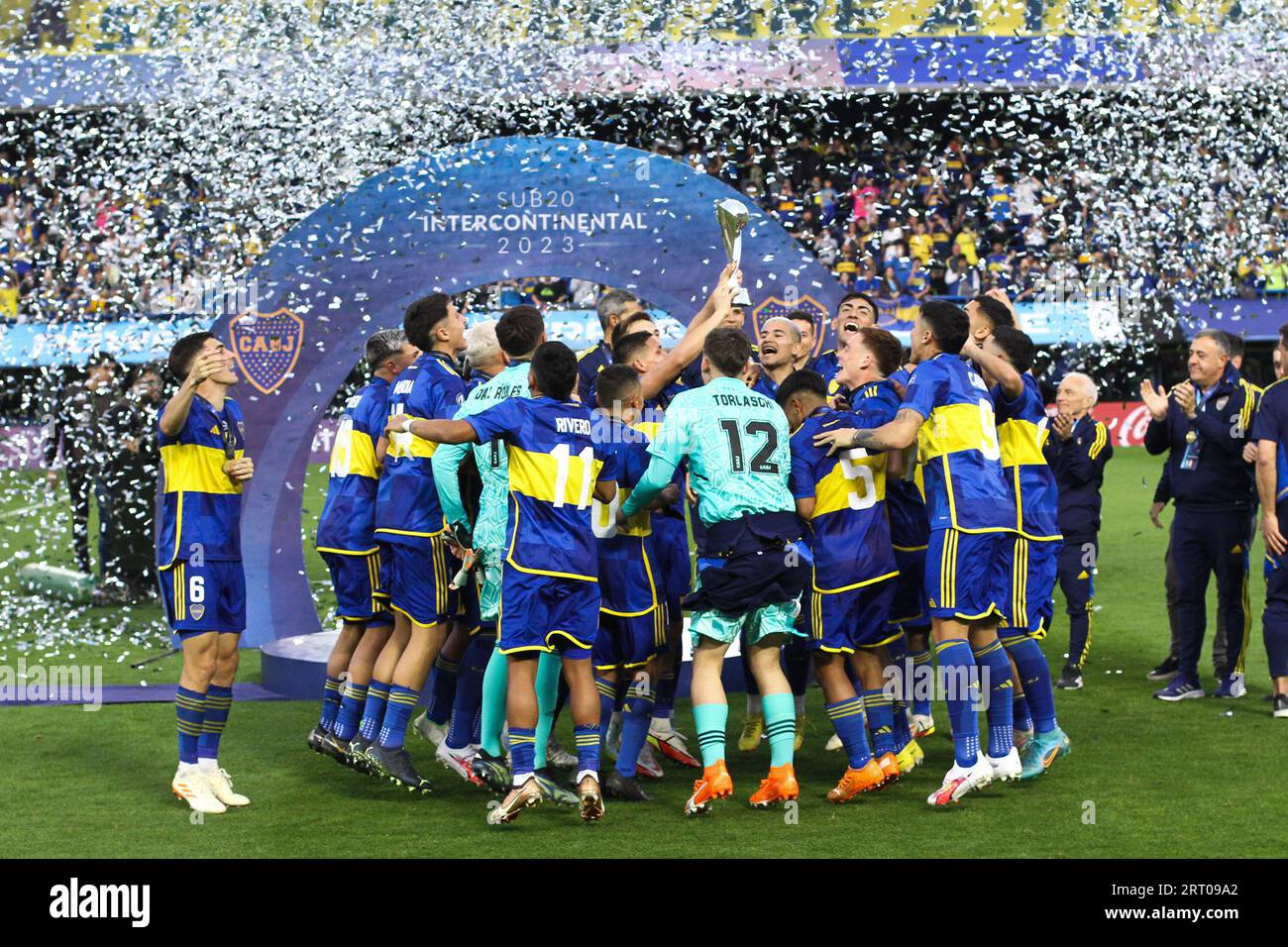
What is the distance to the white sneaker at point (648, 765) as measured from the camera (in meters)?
7.27

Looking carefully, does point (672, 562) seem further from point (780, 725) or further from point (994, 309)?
point (994, 309)

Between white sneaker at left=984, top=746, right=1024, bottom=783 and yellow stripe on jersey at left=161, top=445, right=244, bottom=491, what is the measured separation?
3.41 m

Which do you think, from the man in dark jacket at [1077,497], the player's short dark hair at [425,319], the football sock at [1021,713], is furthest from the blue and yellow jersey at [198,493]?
the man in dark jacket at [1077,497]

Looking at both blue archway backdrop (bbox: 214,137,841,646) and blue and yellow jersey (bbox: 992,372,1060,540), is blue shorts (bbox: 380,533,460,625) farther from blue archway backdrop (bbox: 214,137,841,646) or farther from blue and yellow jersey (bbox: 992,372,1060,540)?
blue archway backdrop (bbox: 214,137,841,646)

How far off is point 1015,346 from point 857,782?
204cm

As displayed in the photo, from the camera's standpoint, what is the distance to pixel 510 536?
6320mm

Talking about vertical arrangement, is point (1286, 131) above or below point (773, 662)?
above

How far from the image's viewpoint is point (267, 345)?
9.96 m

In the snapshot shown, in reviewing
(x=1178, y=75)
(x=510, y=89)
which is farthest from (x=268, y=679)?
(x=1178, y=75)

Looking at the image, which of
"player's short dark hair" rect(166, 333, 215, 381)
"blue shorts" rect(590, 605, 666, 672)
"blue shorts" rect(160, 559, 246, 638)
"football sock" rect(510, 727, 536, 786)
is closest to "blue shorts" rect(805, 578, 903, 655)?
"blue shorts" rect(590, 605, 666, 672)

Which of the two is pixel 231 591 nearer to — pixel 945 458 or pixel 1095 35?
pixel 945 458

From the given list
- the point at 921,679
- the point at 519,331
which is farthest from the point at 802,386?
the point at 921,679
